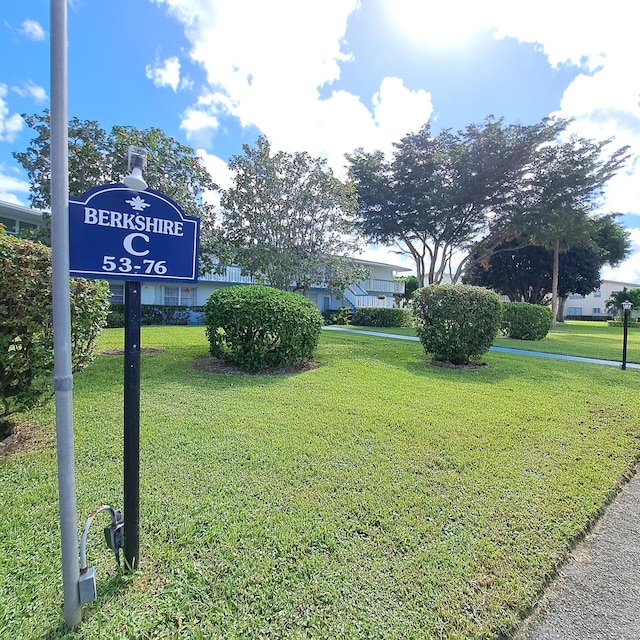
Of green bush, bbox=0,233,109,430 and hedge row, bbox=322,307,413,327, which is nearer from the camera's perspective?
green bush, bbox=0,233,109,430

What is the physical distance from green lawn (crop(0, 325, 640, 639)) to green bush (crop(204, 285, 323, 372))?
152cm

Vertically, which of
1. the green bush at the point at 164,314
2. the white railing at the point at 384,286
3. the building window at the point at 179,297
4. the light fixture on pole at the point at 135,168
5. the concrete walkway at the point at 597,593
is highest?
the white railing at the point at 384,286

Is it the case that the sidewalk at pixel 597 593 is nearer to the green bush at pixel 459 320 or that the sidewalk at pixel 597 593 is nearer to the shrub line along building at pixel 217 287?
the green bush at pixel 459 320

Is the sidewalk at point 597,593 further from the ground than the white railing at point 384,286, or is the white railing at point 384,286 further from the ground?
the white railing at point 384,286

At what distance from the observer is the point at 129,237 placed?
5.80ft

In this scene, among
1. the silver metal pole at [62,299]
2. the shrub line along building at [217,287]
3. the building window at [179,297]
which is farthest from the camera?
the building window at [179,297]

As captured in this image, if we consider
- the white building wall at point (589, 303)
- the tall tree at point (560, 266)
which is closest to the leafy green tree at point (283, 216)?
the tall tree at point (560, 266)

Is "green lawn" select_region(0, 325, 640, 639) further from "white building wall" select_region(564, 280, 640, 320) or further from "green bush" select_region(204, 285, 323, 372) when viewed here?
"white building wall" select_region(564, 280, 640, 320)

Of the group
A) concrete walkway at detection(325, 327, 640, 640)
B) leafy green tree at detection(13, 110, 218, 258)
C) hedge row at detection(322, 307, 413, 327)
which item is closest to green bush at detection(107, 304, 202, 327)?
hedge row at detection(322, 307, 413, 327)

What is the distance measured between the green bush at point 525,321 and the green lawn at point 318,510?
10.6 metres

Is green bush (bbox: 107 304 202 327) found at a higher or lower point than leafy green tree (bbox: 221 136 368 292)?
lower

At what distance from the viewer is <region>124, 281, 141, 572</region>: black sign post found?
6.02 ft

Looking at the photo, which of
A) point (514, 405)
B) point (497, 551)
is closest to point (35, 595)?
point (497, 551)

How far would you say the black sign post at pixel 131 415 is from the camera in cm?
184
